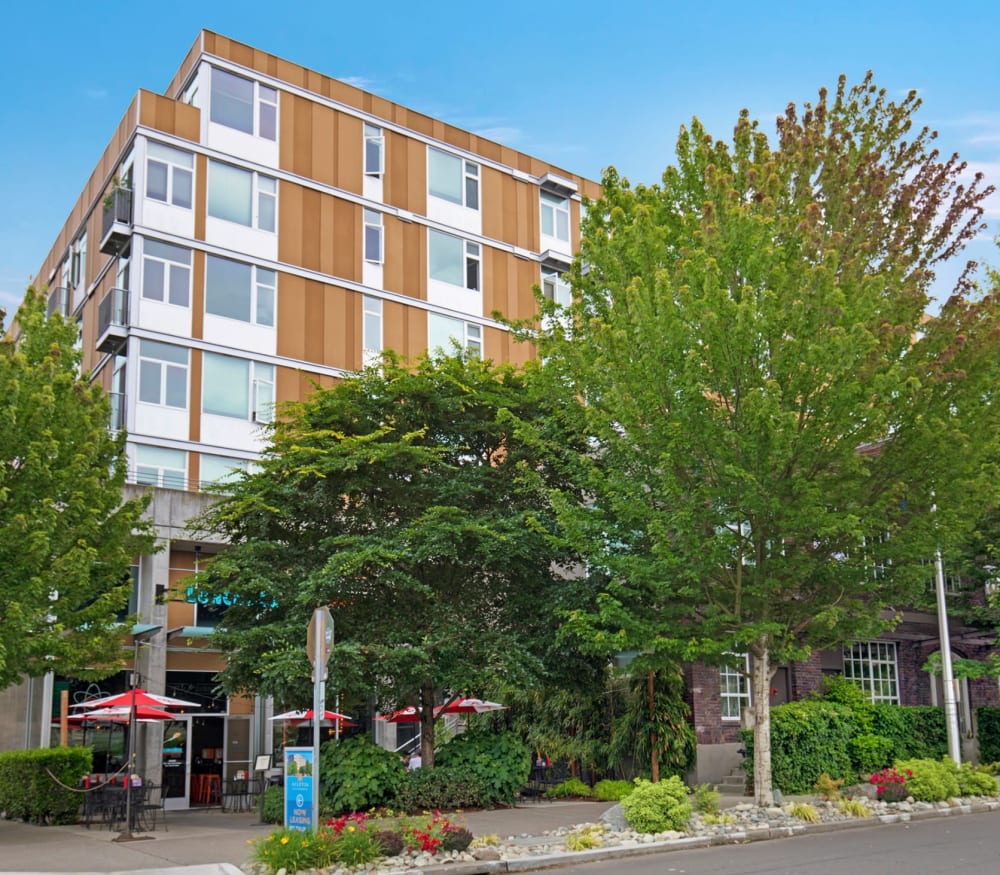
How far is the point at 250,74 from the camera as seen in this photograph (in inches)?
1396

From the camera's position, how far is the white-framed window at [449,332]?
126 ft

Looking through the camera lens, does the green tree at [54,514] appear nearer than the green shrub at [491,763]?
Yes

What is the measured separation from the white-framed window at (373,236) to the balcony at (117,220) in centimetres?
775

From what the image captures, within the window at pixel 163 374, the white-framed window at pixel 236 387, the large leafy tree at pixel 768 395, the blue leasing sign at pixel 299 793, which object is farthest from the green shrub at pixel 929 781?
the window at pixel 163 374

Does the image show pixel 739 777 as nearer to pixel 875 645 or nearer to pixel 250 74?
pixel 875 645

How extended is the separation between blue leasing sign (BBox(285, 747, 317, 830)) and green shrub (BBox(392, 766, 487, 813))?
6505 millimetres

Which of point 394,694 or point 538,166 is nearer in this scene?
point 394,694

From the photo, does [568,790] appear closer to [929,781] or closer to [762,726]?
[762,726]

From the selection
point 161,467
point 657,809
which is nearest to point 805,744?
point 657,809

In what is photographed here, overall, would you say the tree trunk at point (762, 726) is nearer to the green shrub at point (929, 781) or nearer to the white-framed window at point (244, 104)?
the green shrub at point (929, 781)

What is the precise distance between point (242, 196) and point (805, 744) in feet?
74.1

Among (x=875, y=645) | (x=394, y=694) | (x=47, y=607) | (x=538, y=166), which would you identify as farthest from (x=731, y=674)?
(x=538, y=166)

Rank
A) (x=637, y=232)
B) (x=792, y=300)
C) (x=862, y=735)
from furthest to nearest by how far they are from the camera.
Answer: (x=862, y=735), (x=637, y=232), (x=792, y=300)

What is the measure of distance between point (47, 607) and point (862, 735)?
18.6m
